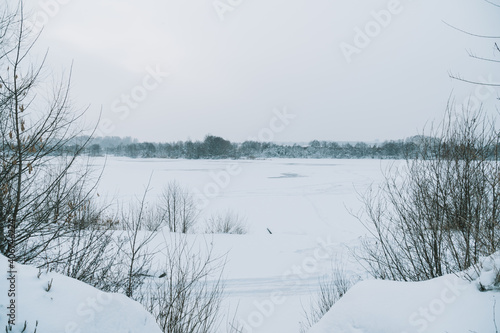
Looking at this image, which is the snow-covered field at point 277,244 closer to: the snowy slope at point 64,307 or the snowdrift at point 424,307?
the snowdrift at point 424,307

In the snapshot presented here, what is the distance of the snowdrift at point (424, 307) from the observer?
232cm

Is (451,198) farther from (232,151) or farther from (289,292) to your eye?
(232,151)

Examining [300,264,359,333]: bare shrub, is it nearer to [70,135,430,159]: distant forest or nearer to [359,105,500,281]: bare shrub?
[359,105,500,281]: bare shrub

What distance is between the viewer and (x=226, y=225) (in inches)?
686

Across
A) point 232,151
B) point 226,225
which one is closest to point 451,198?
point 226,225

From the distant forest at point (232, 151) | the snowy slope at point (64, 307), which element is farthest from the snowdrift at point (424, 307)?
the distant forest at point (232, 151)

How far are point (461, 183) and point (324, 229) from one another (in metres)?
11.9

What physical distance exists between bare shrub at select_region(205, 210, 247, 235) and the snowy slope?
1483 centimetres

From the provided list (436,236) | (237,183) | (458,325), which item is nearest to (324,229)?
(436,236)

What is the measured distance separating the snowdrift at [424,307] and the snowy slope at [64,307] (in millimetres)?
2156

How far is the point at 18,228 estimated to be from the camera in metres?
3.91

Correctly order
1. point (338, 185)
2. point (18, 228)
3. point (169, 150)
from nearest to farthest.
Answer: point (18, 228) → point (338, 185) → point (169, 150)

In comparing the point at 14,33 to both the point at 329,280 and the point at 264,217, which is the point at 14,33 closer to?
the point at 329,280

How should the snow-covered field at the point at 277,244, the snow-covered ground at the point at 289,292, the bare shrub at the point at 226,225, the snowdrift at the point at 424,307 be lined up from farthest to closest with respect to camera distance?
1. the bare shrub at the point at 226,225
2. the snow-covered field at the point at 277,244
3. the snowdrift at the point at 424,307
4. the snow-covered ground at the point at 289,292
